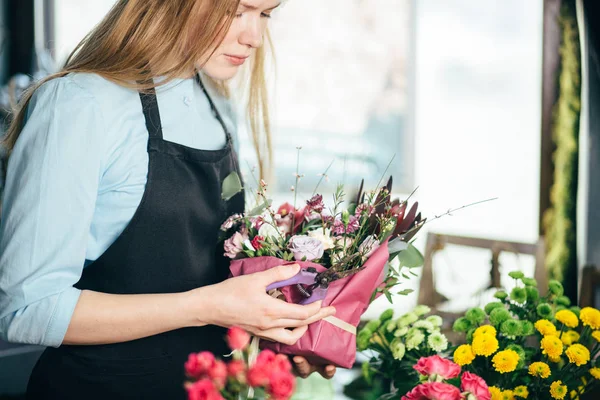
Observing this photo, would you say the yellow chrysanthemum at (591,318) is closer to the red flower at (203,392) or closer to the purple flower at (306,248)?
the purple flower at (306,248)

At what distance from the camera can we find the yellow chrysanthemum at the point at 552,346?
1.50 metres

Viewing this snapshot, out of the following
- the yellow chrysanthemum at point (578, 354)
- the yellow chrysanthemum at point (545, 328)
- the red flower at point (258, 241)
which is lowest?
the yellow chrysanthemum at point (578, 354)

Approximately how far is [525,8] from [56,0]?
375 centimetres

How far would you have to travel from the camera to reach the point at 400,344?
6.19 ft

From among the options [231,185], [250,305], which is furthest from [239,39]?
[250,305]

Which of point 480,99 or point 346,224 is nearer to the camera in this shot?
point 346,224

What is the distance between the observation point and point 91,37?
1.34 meters

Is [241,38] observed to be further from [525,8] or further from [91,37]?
[525,8]

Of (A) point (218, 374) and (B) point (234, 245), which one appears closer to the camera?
(A) point (218, 374)

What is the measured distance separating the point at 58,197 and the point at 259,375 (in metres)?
0.56

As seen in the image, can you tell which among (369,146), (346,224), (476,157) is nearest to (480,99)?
(476,157)

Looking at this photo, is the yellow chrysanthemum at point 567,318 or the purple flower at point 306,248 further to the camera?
the yellow chrysanthemum at point 567,318

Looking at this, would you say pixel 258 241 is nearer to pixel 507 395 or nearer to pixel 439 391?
pixel 439 391

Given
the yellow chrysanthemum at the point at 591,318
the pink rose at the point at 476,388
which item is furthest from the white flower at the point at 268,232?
the yellow chrysanthemum at the point at 591,318
